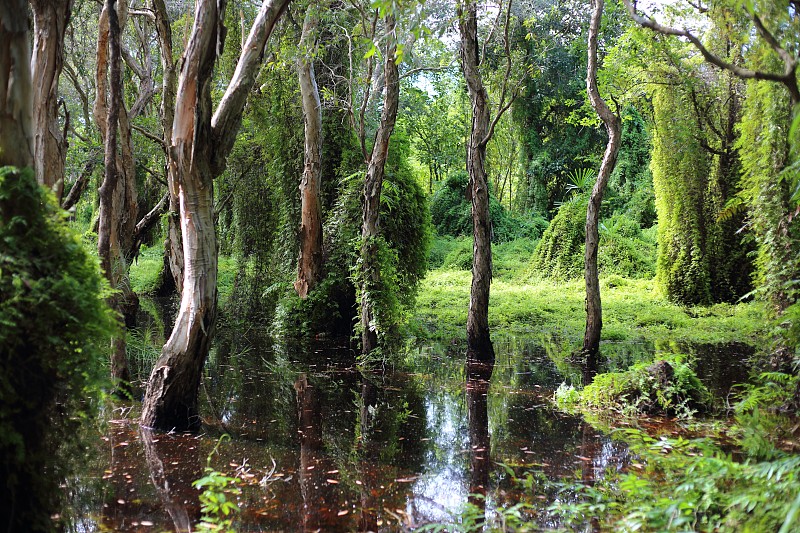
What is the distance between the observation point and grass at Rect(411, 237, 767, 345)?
12172 millimetres

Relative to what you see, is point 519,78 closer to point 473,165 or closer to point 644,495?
point 473,165

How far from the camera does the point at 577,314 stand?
1501cm

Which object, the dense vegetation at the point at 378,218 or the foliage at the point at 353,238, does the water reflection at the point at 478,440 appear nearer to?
the dense vegetation at the point at 378,218

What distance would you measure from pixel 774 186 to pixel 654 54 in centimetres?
610

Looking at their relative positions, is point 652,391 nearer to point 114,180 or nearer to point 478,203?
point 478,203

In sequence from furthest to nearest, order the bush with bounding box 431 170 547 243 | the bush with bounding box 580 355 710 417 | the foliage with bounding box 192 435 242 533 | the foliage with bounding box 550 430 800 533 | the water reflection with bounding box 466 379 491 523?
the bush with bounding box 431 170 547 243
the bush with bounding box 580 355 710 417
the water reflection with bounding box 466 379 491 523
the foliage with bounding box 192 435 242 533
the foliage with bounding box 550 430 800 533

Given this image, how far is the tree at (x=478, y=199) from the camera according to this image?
9695mm

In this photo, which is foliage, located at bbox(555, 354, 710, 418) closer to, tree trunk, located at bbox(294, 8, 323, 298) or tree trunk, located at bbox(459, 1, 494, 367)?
tree trunk, located at bbox(459, 1, 494, 367)

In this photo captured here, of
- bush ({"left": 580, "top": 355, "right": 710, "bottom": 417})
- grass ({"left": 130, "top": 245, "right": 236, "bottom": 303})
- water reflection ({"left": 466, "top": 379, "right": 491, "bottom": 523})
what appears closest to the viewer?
water reflection ({"left": 466, "top": 379, "right": 491, "bottom": 523})

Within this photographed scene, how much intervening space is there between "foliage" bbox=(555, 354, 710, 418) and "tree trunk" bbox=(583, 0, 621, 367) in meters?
2.37

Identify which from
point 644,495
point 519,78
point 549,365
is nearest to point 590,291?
point 549,365

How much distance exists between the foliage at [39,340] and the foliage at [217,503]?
816 mm

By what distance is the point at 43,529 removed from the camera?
3.13m

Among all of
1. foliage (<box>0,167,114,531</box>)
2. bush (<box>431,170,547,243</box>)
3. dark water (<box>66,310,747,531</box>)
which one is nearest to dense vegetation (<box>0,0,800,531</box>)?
foliage (<box>0,167,114,531</box>)
